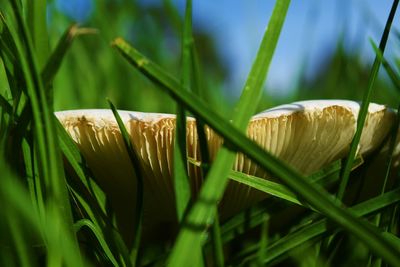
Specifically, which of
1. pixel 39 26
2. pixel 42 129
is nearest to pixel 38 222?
pixel 42 129

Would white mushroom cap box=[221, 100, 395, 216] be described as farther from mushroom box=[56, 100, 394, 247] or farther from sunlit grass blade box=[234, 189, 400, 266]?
sunlit grass blade box=[234, 189, 400, 266]

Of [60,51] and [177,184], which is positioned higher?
[60,51]

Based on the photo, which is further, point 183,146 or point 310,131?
point 310,131

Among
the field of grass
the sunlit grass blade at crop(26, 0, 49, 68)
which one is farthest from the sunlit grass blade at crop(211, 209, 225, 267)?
the sunlit grass blade at crop(26, 0, 49, 68)

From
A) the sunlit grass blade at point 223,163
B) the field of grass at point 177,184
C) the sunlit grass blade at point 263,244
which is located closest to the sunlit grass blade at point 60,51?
the field of grass at point 177,184

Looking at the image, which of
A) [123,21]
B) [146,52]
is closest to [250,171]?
[146,52]

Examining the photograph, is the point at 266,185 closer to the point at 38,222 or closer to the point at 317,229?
the point at 317,229
